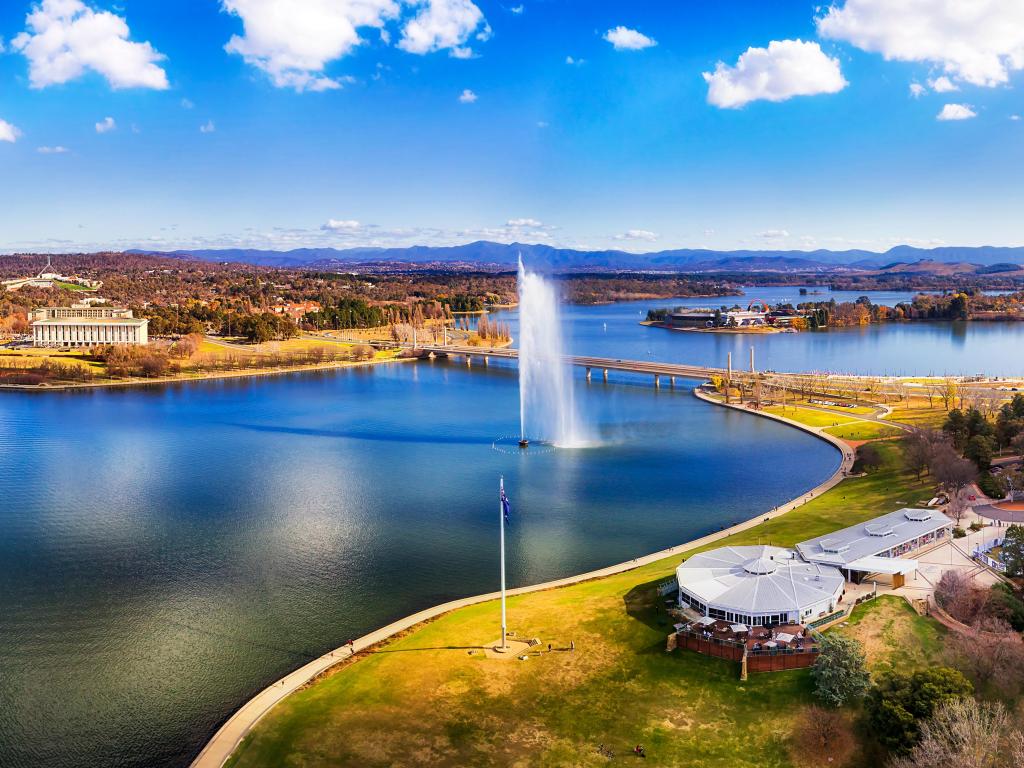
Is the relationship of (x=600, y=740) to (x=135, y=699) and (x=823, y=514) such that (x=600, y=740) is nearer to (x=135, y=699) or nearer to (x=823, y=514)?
(x=135, y=699)

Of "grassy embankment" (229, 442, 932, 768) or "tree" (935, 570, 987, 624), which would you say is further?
"tree" (935, 570, 987, 624)

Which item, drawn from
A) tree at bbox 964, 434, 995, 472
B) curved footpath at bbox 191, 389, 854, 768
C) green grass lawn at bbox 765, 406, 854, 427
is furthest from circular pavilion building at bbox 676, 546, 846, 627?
green grass lawn at bbox 765, 406, 854, 427

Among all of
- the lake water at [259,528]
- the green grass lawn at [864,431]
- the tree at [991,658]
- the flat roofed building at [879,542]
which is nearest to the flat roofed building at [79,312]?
the lake water at [259,528]

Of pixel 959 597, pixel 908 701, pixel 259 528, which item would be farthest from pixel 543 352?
pixel 908 701

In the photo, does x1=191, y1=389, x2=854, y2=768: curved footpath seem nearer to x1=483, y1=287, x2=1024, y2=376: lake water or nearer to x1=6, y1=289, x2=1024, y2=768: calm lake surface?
x1=6, y1=289, x2=1024, y2=768: calm lake surface

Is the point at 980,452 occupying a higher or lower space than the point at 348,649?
higher

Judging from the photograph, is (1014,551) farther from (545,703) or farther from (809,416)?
(809,416)

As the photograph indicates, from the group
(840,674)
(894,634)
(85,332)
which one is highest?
(85,332)

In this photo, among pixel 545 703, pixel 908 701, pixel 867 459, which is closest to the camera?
pixel 908 701
